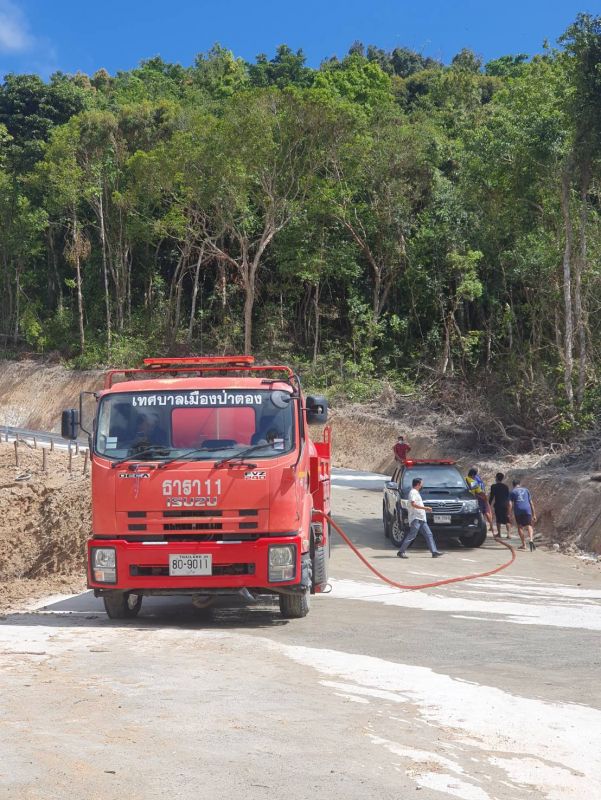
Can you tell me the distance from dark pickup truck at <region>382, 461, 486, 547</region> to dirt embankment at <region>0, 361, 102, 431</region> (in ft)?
101

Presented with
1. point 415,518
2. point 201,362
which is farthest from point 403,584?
→ point 201,362

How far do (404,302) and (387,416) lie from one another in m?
10.6

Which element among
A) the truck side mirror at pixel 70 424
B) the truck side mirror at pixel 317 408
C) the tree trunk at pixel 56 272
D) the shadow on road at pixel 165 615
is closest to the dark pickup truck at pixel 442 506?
the shadow on road at pixel 165 615

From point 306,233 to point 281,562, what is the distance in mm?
37897

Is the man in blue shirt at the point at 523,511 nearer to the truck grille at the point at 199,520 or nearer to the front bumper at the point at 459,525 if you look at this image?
the front bumper at the point at 459,525

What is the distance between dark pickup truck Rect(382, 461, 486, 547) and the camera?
21.2 metres

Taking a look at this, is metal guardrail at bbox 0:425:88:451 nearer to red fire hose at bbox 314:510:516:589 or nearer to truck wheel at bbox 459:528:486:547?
truck wheel at bbox 459:528:486:547

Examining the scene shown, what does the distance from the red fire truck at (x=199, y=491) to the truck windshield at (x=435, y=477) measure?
1045cm

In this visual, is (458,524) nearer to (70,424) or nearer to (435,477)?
(435,477)

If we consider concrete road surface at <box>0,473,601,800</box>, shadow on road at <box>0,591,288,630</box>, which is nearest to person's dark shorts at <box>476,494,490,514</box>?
concrete road surface at <box>0,473,601,800</box>

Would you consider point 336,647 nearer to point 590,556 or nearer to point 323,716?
point 323,716

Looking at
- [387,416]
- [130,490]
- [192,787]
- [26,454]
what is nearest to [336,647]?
[130,490]

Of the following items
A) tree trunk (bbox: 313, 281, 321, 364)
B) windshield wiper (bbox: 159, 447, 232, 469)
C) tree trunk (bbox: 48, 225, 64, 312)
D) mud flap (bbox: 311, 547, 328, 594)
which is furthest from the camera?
tree trunk (bbox: 48, 225, 64, 312)

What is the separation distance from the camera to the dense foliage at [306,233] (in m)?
36.3
